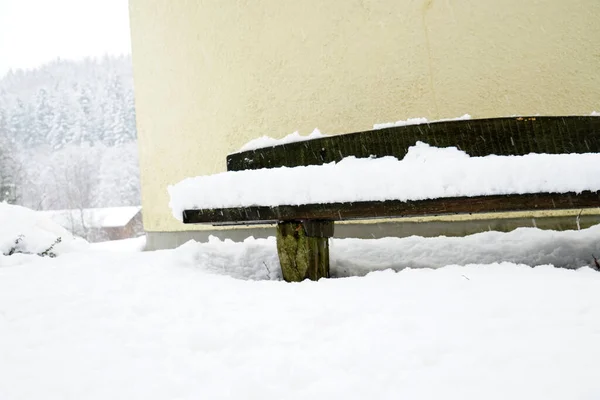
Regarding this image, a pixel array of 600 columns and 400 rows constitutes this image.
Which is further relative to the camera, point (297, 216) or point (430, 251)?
point (430, 251)

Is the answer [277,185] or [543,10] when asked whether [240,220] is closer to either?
[277,185]

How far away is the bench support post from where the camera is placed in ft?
6.30

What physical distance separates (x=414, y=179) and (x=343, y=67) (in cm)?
234

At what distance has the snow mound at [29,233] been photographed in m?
3.55

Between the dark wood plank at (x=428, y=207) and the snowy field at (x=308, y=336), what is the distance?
0.80ft

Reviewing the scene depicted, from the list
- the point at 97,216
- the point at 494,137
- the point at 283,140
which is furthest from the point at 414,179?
the point at 97,216

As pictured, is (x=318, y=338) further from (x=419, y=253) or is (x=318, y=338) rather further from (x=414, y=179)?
(x=419, y=253)

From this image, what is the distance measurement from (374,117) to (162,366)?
2.89m

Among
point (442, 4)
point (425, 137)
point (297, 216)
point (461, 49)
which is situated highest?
point (442, 4)

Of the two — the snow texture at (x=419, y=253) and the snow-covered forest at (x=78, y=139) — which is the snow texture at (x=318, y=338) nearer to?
the snow texture at (x=419, y=253)

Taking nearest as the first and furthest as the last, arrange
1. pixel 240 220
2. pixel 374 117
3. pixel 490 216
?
pixel 240 220 < pixel 490 216 < pixel 374 117

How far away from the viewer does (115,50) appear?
51.1 m

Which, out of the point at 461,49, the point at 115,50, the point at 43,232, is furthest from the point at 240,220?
the point at 115,50

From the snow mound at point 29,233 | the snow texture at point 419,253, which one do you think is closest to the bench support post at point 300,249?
the snow texture at point 419,253
